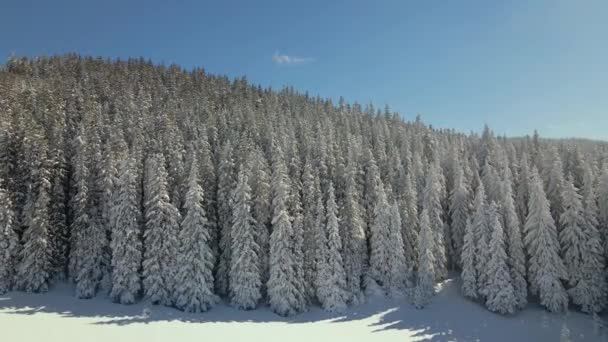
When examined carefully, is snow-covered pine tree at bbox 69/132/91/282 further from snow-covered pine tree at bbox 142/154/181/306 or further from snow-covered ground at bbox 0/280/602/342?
snow-covered pine tree at bbox 142/154/181/306

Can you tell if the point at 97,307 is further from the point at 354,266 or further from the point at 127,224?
the point at 354,266

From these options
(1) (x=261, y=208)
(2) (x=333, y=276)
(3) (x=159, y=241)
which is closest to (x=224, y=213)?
(1) (x=261, y=208)

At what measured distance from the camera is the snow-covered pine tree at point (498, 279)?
4288 centimetres

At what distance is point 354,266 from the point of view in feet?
154

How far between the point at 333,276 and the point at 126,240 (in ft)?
74.7

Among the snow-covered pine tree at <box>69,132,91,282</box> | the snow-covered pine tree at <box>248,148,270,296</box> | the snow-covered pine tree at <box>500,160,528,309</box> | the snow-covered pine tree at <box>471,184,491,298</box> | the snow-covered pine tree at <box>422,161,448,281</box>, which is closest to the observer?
the snow-covered pine tree at <box>69,132,91,282</box>

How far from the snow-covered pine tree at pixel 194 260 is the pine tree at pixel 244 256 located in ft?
8.30

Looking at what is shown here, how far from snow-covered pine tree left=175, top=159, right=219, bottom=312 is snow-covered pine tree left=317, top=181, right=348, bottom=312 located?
11.9 meters

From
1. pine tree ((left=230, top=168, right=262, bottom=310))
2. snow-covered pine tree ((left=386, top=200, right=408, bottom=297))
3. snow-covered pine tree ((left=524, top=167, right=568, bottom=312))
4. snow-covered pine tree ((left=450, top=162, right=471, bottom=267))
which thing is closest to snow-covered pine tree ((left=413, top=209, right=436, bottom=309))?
snow-covered pine tree ((left=386, top=200, right=408, bottom=297))

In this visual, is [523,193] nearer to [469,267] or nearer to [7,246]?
[469,267]

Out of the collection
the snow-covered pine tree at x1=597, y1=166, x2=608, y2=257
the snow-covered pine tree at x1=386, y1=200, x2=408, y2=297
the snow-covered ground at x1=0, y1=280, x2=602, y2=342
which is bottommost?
the snow-covered ground at x1=0, y1=280, x2=602, y2=342

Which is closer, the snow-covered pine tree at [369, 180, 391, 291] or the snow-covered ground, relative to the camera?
the snow-covered ground

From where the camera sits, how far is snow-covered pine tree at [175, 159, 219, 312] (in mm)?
41500

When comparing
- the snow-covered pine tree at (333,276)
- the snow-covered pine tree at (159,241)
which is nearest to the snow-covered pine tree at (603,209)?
the snow-covered pine tree at (333,276)
